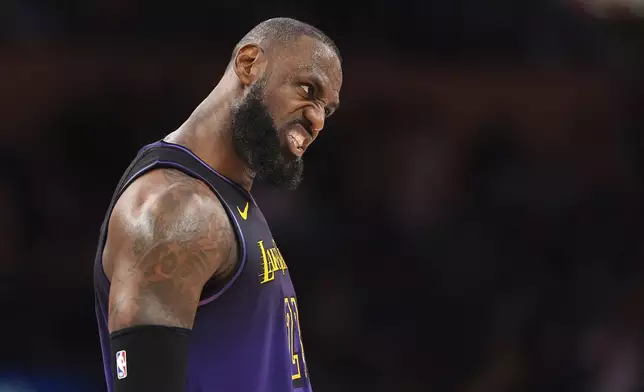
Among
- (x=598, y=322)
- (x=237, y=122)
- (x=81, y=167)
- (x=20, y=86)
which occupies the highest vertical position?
(x=20, y=86)

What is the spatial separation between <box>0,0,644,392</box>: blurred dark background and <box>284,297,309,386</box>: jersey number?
251cm

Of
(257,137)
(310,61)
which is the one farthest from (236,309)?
(310,61)

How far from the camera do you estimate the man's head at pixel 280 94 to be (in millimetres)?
1995

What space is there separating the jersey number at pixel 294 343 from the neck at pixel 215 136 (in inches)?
12.2

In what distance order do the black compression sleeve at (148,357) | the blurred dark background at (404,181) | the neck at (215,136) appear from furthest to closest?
the blurred dark background at (404,181) < the neck at (215,136) < the black compression sleeve at (148,357)

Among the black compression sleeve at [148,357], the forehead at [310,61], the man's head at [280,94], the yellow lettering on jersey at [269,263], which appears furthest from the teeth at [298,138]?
the black compression sleeve at [148,357]

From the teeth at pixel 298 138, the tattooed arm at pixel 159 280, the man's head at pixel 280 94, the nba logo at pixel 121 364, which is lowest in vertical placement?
the nba logo at pixel 121 364

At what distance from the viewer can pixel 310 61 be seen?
2039mm

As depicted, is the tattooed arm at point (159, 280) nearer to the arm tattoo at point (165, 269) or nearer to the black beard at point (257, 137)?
the arm tattoo at point (165, 269)

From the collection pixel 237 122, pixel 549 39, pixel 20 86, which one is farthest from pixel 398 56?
pixel 237 122

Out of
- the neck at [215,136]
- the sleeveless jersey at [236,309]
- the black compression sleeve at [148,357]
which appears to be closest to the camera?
the black compression sleeve at [148,357]

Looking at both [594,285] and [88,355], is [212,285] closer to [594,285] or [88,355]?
[88,355]

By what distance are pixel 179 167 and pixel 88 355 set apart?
289 cm

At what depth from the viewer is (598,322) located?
5066 millimetres
